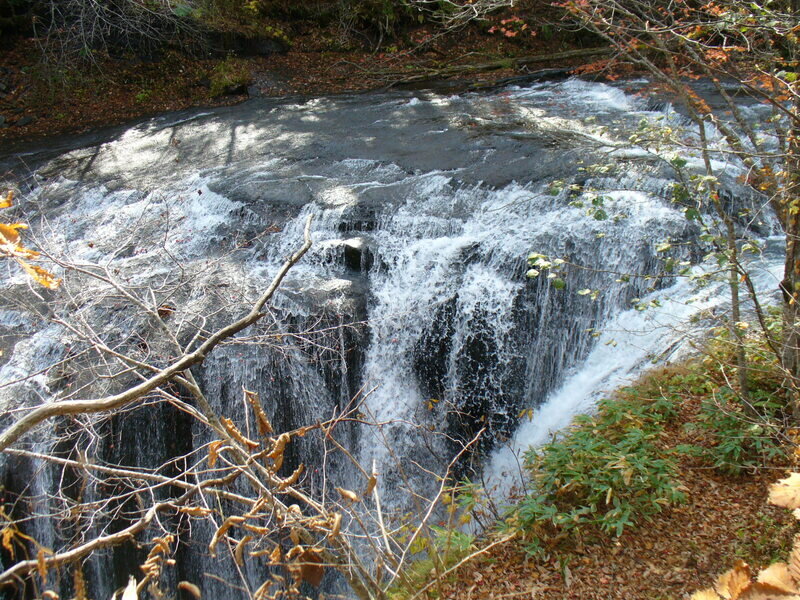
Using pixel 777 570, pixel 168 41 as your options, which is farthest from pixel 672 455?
pixel 168 41

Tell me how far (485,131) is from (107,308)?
616 cm

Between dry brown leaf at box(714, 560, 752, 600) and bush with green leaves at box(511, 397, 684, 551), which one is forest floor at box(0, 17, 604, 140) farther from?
dry brown leaf at box(714, 560, 752, 600)

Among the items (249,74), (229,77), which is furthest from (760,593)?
(249,74)

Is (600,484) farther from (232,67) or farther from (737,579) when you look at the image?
(232,67)

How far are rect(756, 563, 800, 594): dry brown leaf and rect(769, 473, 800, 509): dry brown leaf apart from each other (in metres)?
0.20

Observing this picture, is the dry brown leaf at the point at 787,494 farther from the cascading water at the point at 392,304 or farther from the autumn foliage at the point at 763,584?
the cascading water at the point at 392,304

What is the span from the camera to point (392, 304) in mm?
7000

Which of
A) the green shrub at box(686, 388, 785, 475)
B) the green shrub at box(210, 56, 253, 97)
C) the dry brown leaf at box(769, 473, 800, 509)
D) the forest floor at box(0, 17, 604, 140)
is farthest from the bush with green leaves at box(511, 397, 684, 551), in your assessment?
the green shrub at box(210, 56, 253, 97)

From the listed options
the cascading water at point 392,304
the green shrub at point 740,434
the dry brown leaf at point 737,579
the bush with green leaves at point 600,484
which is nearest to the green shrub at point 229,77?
the cascading water at point 392,304

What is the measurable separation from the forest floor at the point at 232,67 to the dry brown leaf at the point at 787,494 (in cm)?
1267

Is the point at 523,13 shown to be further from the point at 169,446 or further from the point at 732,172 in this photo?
the point at 169,446

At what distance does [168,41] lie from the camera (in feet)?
46.2

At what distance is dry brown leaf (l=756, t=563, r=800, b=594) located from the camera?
0.98m

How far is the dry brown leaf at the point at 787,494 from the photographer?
1195mm
